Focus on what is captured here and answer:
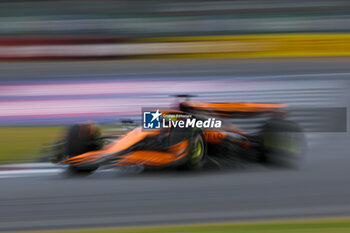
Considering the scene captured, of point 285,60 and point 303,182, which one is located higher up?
point 285,60

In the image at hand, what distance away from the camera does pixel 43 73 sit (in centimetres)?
930

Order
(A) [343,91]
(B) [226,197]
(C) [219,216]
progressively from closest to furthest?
(C) [219,216]
(B) [226,197]
(A) [343,91]

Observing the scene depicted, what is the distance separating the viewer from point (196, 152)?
12.8ft

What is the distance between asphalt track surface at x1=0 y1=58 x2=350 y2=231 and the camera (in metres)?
3.12

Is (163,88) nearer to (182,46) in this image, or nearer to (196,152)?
(182,46)

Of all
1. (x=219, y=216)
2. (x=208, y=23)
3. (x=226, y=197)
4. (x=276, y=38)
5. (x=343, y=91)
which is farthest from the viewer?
(x=208, y=23)

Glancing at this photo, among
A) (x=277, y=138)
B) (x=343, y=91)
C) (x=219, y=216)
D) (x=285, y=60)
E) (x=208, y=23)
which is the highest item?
(x=208, y=23)

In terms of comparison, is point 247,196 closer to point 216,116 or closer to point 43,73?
point 216,116

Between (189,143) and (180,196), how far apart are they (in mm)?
472

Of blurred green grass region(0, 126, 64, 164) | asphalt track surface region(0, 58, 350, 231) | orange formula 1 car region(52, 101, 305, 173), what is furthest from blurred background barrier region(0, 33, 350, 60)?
orange formula 1 car region(52, 101, 305, 173)

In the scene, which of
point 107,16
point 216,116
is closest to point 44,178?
point 216,116

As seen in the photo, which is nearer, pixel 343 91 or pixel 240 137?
pixel 240 137

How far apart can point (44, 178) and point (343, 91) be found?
15.2 ft

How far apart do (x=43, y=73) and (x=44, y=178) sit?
18.5 ft
